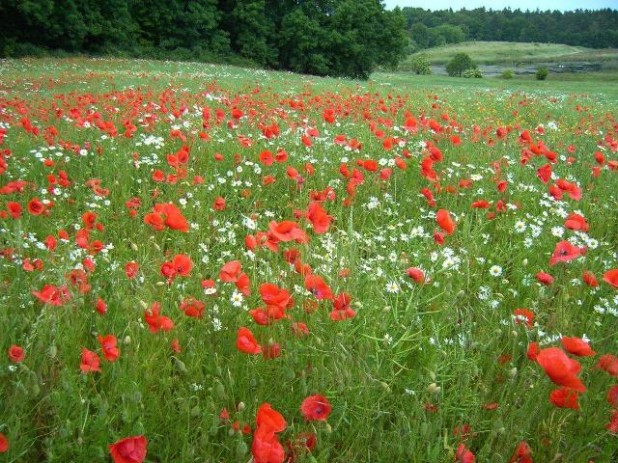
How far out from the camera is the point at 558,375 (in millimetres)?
1489

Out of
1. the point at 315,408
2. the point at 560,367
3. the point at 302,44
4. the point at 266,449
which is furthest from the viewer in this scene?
the point at 302,44

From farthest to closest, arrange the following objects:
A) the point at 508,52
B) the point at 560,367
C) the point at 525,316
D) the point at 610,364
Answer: the point at 508,52 → the point at 525,316 → the point at 610,364 → the point at 560,367

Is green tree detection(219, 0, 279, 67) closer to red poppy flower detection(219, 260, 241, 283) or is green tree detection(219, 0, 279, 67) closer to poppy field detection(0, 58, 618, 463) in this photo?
poppy field detection(0, 58, 618, 463)

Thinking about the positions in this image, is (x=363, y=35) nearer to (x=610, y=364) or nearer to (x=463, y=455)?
(x=610, y=364)

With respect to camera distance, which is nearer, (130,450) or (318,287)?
(130,450)

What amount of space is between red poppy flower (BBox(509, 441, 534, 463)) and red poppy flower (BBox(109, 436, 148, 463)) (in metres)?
1.11

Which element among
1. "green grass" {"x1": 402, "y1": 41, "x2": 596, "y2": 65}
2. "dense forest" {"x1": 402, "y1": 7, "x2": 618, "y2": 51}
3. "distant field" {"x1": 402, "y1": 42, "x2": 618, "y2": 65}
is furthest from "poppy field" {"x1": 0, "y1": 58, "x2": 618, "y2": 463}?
"dense forest" {"x1": 402, "y1": 7, "x2": 618, "y2": 51}

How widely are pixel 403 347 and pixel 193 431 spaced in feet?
2.97

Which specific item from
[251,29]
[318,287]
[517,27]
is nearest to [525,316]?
[318,287]

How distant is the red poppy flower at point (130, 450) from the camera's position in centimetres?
133

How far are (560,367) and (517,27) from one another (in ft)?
494

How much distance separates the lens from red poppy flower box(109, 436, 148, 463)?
133 cm

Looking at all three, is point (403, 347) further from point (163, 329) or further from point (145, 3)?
point (145, 3)

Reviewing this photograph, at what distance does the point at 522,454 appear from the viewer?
5.60ft
